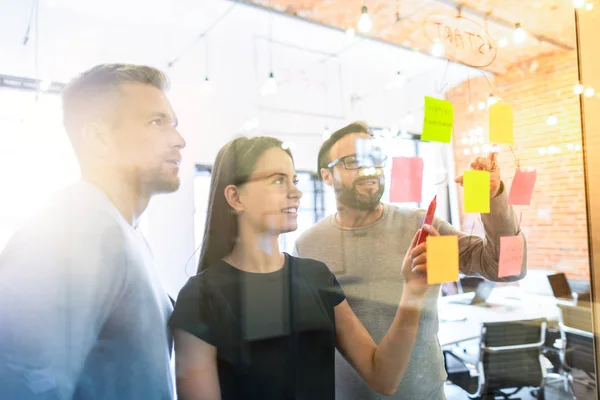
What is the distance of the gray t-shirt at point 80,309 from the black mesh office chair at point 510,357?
1274 millimetres

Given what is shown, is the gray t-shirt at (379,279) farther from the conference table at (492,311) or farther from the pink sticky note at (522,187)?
the pink sticky note at (522,187)

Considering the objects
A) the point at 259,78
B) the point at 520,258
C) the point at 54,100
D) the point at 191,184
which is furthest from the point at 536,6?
the point at 54,100

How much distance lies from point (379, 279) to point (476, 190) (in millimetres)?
356

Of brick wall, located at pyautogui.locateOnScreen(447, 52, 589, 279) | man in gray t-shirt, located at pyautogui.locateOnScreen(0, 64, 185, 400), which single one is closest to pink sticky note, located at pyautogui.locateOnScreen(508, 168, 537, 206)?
brick wall, located at pyautogui.locateOnScreen(447, 52, 589, 279)

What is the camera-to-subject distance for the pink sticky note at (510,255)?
39.4 inches

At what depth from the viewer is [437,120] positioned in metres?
0.96

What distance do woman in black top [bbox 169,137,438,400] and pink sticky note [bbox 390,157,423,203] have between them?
0.76ft

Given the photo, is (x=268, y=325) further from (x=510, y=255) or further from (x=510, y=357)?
(x=510, y=357)

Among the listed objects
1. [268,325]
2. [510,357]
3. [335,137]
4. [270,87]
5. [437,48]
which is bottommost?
[510,357]

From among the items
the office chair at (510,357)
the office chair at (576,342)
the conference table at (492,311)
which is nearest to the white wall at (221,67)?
the conference table at (492,311)

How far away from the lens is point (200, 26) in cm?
75

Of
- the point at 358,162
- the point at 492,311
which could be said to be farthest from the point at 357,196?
the point at 492,311

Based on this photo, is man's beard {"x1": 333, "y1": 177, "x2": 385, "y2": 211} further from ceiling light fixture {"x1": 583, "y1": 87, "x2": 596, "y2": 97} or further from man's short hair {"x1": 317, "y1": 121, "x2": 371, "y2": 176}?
ceiling light fixture {"x1": 583, "y1": 87, "x2": 596, "y2": 97}

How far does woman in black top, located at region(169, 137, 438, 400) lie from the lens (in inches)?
25.1
